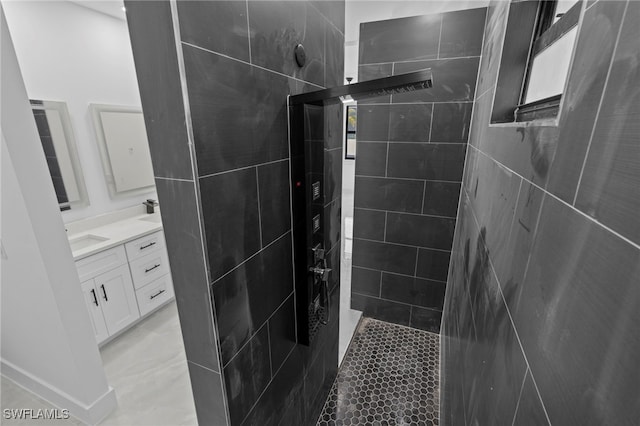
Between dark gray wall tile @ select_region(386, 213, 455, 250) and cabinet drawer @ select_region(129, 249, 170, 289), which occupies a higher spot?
dark gray wall tile @ select_region(386, 213, 455, 250)

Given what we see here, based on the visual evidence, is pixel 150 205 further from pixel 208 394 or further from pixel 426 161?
pixel 426 161

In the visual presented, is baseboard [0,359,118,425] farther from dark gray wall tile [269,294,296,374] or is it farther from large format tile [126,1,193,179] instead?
large format tile [126,1,193,179]

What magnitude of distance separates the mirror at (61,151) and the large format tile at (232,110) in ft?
7.52

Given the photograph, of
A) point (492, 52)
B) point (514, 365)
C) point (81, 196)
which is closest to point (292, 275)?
point (514, 365)

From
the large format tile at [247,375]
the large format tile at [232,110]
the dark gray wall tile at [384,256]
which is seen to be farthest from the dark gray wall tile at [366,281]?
the large format tile at [232,110]

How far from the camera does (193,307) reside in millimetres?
823

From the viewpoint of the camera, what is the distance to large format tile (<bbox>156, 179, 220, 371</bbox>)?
2.41ft

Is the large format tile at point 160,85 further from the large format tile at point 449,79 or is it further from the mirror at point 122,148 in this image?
the mirror at point 122,148

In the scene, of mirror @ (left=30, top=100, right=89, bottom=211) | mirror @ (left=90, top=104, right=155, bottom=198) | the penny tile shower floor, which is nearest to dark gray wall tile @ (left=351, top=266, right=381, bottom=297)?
the penny tile shower floor

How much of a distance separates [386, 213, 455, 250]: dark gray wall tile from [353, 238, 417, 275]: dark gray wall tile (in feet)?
0.26

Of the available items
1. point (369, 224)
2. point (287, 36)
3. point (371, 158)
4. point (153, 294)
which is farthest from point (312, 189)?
point (153, 294)

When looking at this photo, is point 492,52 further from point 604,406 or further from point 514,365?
point 604,406

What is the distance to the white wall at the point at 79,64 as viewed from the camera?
2.06m

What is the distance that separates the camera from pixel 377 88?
0.84m
